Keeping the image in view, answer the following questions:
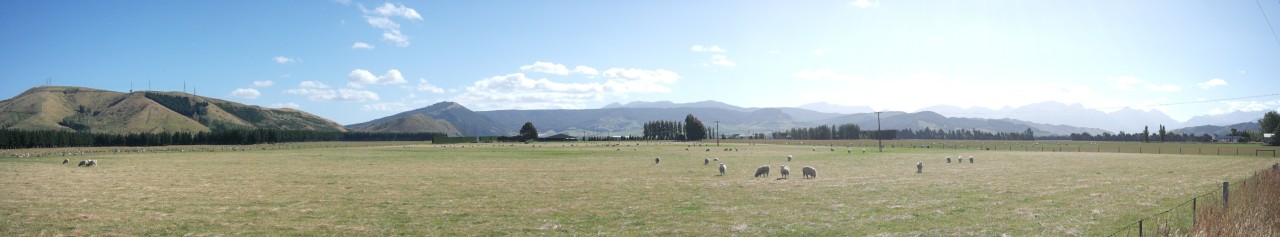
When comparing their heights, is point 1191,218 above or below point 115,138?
below

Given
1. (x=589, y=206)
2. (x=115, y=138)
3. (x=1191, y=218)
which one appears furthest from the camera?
(x=115, y=138)

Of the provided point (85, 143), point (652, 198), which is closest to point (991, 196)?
point (652, 198)

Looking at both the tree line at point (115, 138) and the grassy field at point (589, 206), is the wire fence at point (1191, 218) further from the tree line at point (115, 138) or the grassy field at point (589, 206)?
the tree line at point (115, 138)

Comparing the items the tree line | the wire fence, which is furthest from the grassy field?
the tree line

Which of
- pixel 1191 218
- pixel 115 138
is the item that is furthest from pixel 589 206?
pixel 115 138

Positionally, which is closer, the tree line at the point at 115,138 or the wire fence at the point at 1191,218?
the wire fence at the point at 1191,218

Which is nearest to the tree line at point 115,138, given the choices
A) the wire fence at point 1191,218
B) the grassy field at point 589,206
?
the grassy field at point 589,206

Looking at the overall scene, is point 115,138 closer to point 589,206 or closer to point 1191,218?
point 589,206

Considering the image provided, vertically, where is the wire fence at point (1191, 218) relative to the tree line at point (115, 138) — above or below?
below

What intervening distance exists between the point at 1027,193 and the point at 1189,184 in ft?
36.3

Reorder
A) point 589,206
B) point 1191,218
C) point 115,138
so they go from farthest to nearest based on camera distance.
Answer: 1. point 115,138
2. point 589,206
3. point 1191,218

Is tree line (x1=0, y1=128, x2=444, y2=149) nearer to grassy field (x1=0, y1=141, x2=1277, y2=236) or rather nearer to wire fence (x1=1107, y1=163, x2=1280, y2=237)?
grassy field (x1=0, y1=141, x2=1277, y2=236)

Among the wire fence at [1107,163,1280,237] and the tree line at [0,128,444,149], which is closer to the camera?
the wire fence at [1107,163,1280,237]

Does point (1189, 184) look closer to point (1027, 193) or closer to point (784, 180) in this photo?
point (1027, 193)
